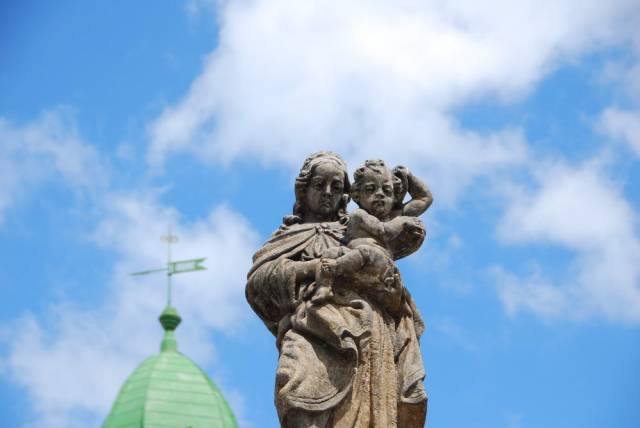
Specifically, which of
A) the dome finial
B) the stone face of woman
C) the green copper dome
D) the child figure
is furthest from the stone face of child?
the dome finial

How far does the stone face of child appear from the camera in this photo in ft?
49.1

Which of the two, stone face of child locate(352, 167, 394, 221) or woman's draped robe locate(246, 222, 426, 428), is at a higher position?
stone face of child locate(352, 167, 394, 221)

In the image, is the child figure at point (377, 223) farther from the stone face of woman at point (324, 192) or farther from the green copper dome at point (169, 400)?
the green copper dome at point (169, 400)

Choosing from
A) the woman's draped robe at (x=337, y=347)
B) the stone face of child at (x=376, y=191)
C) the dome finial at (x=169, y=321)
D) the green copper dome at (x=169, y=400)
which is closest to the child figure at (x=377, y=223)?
the stone face of child at (x=376, y=191)

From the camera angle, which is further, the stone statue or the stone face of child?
the stone face of child

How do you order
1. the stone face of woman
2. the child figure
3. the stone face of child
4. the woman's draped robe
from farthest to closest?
the stone face of woman < the stone face of child < the child figure < the woman's draped robe

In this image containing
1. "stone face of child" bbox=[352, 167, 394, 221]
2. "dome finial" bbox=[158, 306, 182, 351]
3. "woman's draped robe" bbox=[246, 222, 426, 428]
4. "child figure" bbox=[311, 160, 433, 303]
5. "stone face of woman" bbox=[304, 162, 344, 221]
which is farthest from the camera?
"dome finial" bbox=[158, 306, 182, 351]

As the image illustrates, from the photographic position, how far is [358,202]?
595 inches

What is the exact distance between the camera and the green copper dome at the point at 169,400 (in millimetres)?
73438

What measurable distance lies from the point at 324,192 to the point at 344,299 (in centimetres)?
109

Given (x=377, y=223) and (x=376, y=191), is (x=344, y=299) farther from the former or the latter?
(x=376, y=191)

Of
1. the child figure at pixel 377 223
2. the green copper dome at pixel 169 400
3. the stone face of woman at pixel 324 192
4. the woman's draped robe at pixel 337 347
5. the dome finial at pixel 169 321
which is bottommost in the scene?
the woman's draped robe at pixel 337 347

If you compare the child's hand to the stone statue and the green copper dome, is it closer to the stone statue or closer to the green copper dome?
the stone statue

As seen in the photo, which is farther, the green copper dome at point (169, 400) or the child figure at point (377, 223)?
the green copper dome at point (169, 400)
